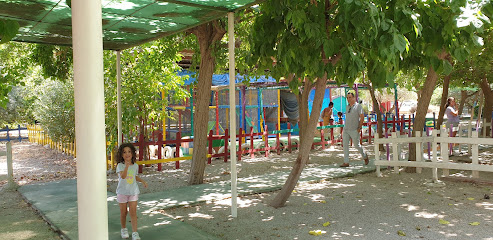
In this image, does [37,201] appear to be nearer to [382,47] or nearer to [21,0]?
[21,0]

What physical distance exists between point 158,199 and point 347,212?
335 cm

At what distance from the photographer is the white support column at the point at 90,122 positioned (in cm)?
237

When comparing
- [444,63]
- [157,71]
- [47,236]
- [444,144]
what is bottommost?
[47,236]

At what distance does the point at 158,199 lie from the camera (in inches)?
290

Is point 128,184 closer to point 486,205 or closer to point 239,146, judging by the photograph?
point 486,205

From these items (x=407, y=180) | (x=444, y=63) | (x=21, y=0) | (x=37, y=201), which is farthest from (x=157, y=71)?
(x=444, y=63)

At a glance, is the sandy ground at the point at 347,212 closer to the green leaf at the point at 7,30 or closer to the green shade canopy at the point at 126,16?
the green shade canopy at the point at 126,16

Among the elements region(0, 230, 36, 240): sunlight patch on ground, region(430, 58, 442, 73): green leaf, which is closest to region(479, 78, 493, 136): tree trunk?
region(430, 58, 442, 73): green leaf

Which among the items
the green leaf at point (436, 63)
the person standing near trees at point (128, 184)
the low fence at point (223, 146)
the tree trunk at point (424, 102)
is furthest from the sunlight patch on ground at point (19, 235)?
the tree trunk at point (424, 102)

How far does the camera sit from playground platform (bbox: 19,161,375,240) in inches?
211

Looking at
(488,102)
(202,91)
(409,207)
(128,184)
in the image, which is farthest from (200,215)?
(488,102)

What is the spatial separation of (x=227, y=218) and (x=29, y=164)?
1053cm

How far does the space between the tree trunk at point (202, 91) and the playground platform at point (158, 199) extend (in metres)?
0.46

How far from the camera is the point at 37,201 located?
741 cm
